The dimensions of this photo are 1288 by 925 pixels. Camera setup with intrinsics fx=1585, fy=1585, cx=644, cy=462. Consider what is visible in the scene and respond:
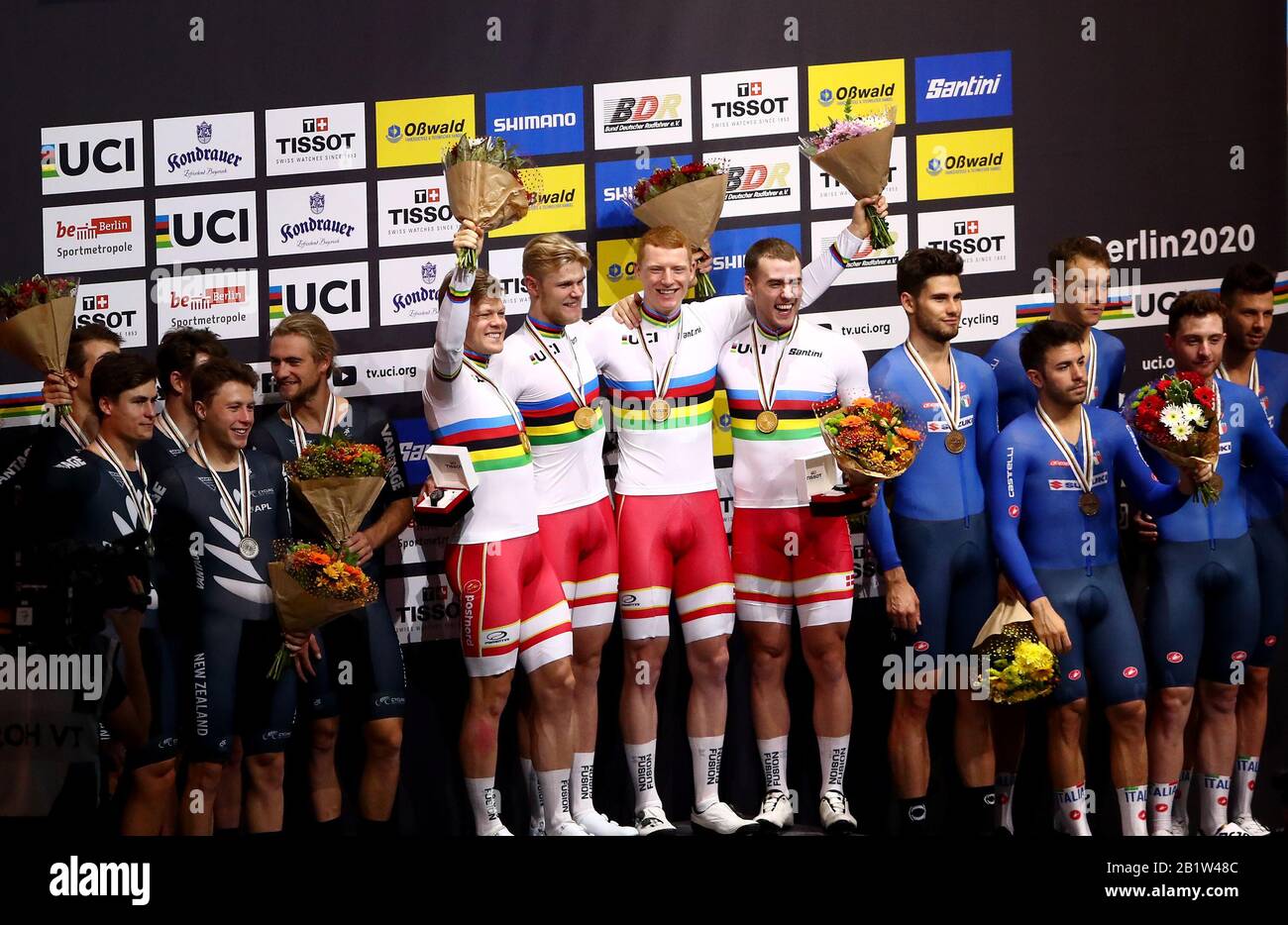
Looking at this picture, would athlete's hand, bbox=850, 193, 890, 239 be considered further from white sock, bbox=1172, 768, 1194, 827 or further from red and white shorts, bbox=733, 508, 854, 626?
white sock, bbox=1172, 768, 1194, 827

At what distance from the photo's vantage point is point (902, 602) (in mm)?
5711

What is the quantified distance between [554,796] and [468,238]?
1980 mm

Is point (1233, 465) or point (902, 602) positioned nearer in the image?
point (902, 602)

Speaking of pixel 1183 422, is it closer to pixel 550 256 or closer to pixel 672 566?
pixel 672 566

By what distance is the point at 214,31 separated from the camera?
6.60 m

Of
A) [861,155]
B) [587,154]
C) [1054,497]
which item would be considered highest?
[587,154]

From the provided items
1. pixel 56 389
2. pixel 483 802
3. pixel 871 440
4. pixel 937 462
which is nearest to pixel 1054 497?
pixel 937 462

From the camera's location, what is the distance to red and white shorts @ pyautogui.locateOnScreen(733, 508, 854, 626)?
5.73 m

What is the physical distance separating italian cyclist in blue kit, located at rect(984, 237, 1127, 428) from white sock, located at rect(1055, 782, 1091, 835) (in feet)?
4.58
